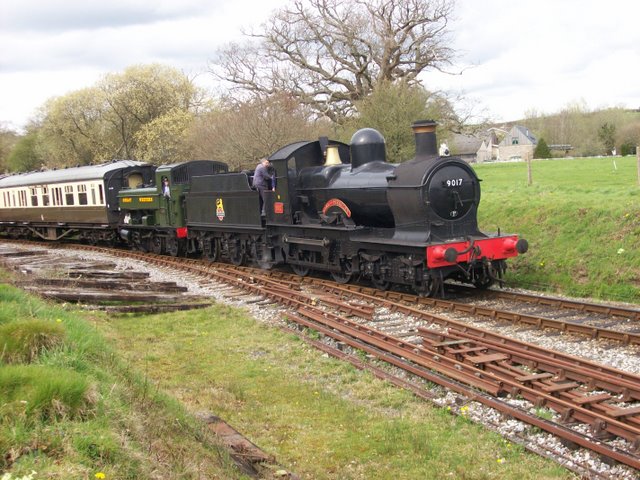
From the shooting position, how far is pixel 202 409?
6387mm

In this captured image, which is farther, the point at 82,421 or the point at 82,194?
the point at 82,194

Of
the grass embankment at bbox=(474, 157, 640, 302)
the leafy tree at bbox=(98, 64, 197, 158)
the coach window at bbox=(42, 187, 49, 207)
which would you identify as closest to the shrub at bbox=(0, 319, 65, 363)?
the grass embankment at bbox=(474, 157, 640, 302)

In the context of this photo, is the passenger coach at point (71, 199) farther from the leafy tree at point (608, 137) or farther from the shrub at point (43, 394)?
the leafy tree at point (608, 137)

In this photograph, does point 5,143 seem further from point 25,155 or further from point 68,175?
point 68,175

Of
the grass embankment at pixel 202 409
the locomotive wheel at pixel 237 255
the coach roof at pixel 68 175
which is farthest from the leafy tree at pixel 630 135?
the grass embankment at pixel 202 409

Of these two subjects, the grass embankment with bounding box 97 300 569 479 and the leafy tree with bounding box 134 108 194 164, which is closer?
the grass embankment with bounding box 97 300 569 479

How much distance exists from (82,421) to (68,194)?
21813mm

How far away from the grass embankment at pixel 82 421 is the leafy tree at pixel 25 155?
64.8m

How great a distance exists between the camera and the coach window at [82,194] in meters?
23.1

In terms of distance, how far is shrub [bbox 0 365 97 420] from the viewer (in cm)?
420

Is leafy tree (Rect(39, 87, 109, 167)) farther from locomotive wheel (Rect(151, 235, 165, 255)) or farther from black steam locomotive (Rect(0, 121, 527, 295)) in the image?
black steam locomotive (Rect(0, 121, 527, 295))

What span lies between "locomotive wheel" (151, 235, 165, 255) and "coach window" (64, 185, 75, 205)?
5120 mm

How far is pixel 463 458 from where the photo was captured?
523 centimetres

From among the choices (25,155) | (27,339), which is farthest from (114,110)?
(27,339)
